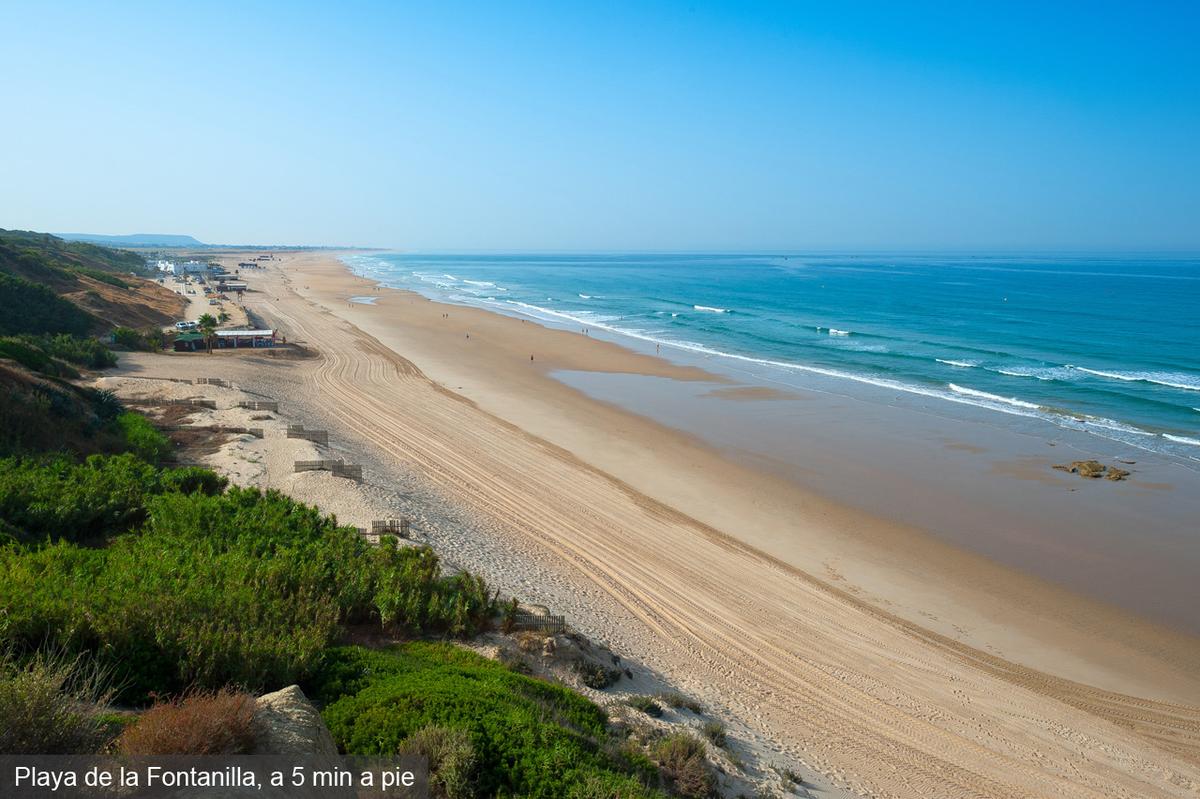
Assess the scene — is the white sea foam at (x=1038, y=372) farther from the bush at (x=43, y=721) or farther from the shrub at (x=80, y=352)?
the shrub at (x=80, y=352)

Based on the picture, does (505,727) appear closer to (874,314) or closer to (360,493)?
(360,493)

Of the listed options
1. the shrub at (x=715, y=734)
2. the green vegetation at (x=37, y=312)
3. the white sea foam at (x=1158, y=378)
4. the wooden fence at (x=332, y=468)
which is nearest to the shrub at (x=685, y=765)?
the shrub at (x=715, y=734)

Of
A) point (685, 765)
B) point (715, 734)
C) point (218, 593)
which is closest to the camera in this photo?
point (685, 765)

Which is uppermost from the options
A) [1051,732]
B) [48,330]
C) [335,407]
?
[48,330]

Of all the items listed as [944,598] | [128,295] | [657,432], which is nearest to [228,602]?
[944,598]

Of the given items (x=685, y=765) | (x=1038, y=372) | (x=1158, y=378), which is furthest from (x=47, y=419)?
(x=1158, y=378)

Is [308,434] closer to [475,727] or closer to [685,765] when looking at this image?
[475,727]
